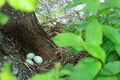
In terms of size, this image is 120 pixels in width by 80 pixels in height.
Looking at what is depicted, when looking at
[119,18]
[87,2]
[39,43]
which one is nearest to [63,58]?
[39,43]

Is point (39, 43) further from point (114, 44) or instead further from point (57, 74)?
point (57, 74)

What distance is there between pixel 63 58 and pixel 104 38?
867mm

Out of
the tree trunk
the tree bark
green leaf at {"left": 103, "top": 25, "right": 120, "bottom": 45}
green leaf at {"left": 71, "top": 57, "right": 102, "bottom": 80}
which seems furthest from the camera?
the tree bark

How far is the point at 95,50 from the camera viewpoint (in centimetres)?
85

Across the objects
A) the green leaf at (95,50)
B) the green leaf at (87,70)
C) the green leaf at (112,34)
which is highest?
the green leaf at (112,34)

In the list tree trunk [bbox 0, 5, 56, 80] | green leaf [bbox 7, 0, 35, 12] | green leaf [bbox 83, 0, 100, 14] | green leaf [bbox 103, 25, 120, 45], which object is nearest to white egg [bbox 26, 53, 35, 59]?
tree trunk [bbox 0, 5, 56, 80]

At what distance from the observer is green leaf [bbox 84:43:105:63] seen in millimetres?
840

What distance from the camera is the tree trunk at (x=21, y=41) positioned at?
1.60 meters

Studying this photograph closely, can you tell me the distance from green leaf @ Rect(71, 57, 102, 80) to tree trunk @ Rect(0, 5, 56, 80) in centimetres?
72

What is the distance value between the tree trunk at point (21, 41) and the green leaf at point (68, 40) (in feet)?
2.17

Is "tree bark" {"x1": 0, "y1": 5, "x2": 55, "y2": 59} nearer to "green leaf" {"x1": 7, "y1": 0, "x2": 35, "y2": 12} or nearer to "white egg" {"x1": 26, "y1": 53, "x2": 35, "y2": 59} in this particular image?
"white egg" {"x1": 26, "y1": 53, "x2": 35, "y2": 59}

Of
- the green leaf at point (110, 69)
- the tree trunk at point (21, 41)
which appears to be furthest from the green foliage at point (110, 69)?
the tree trunk at point (21, 41)

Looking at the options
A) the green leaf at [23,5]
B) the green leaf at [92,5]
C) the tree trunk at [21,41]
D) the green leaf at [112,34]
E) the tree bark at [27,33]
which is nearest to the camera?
the green leaf at [23,5]

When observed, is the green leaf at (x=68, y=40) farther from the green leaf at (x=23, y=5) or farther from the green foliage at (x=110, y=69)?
the green leaf at (x=23, y=5)
